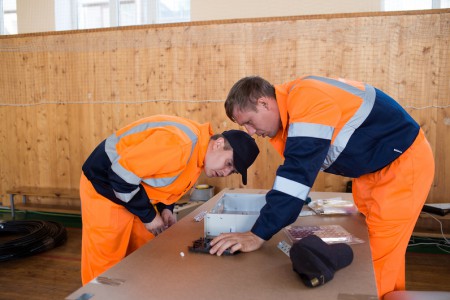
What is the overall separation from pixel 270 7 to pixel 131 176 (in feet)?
12.1

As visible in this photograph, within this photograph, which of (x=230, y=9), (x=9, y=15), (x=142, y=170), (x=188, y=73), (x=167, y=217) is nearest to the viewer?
(x=142, y=170)

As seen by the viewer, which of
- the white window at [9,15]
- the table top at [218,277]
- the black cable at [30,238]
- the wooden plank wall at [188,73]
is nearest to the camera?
the table top at [218,277]

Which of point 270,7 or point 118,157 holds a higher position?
point 270,7

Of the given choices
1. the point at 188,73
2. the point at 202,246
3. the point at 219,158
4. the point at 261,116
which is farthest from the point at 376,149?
the point at 188,73

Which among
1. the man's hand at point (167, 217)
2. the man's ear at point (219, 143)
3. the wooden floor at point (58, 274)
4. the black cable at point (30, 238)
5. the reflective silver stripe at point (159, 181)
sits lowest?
the wooden floor at point (58, 274)

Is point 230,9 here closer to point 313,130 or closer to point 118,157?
point 118,157

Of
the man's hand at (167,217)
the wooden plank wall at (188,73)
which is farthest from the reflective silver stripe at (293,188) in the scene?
the wooden plank wall at (188,73)

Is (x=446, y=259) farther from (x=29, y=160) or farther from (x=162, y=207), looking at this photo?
(x=29, y=160)

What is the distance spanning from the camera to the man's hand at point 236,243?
1.40 meters

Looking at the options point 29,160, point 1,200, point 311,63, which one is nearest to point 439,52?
point 311,63

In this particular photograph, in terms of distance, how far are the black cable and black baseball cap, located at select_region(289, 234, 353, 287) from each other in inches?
118

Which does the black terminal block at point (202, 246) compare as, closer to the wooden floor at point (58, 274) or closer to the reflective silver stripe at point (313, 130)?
the reflective silver stripe at point (313, 130)

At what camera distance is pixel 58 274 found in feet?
10.3

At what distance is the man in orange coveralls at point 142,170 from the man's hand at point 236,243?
33 cm
